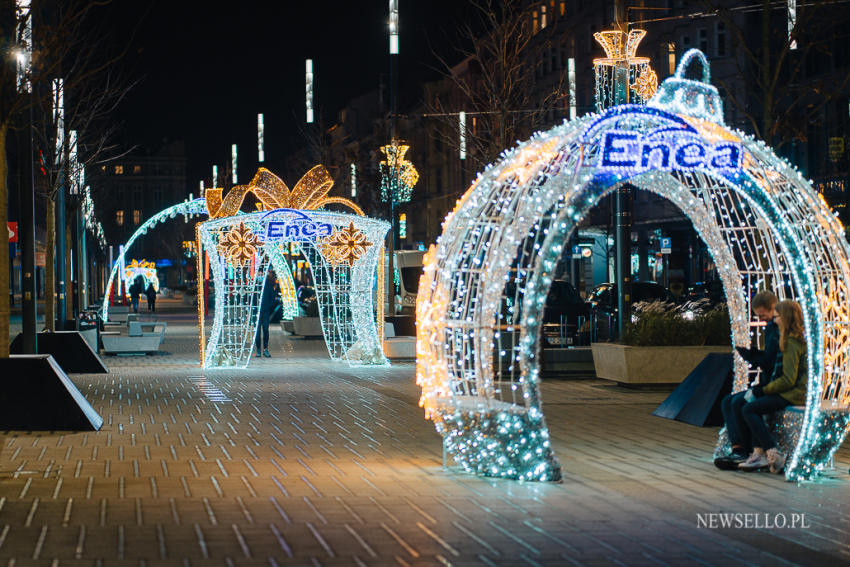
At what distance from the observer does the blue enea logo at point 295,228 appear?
882 inches

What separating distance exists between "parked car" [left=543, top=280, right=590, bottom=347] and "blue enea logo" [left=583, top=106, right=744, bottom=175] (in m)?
10.6

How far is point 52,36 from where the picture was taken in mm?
13867

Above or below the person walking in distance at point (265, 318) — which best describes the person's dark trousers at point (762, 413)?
below

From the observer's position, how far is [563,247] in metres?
9.55

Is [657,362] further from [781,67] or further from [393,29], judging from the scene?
[393,29]

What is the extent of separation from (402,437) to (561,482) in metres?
3.14

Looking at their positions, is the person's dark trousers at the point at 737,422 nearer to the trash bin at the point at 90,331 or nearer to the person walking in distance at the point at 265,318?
the person walking in distance at the point at 265,318

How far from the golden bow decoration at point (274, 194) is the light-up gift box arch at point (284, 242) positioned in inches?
0.7

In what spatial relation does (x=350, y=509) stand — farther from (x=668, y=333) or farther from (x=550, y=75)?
(x=550, y=75)

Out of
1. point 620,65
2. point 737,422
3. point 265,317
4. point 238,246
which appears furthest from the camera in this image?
point 265,317

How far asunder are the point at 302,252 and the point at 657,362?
7680 millimetres

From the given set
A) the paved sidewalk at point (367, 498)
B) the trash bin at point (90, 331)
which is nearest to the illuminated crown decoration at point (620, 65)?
the paved sidewalk at point (367, 498)

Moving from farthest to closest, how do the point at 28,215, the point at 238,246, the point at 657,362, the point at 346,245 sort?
the point at 346,245, the point at 238,246, the point at 657,362, the point at 28,215

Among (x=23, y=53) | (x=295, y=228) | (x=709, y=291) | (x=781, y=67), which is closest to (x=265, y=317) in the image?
(x=295, y=228)
